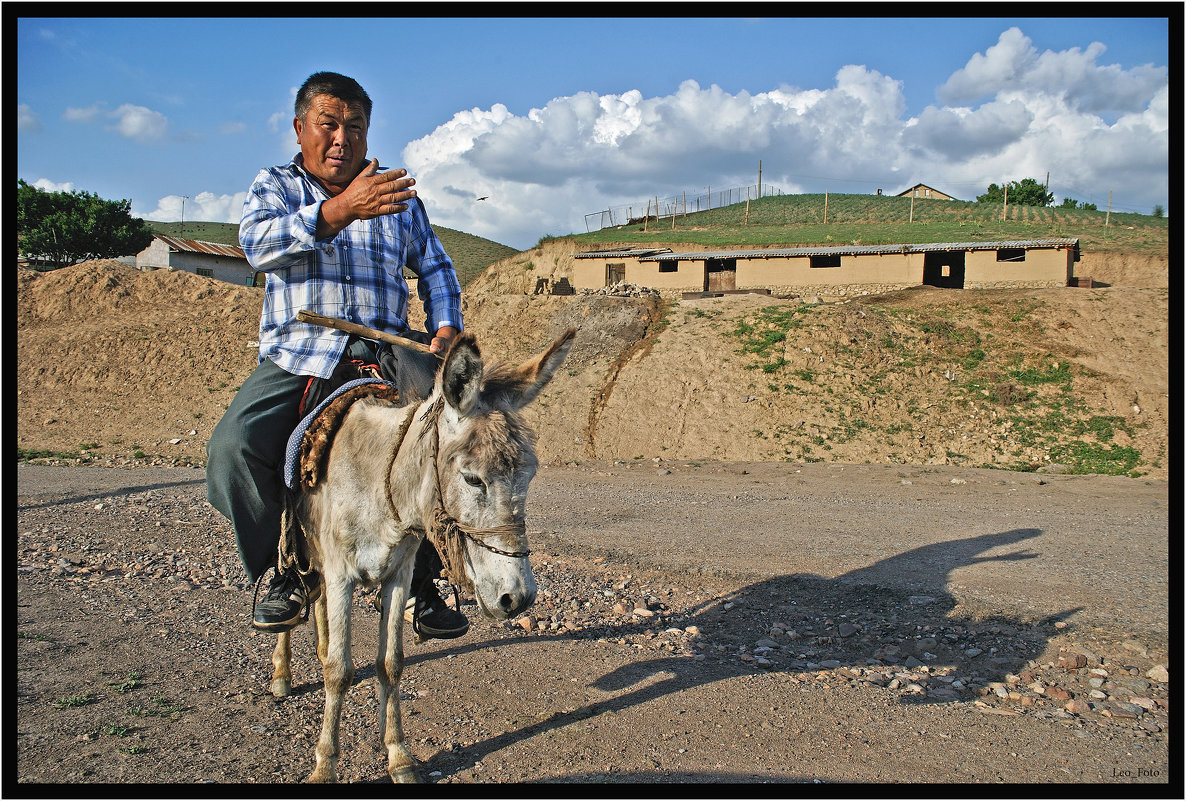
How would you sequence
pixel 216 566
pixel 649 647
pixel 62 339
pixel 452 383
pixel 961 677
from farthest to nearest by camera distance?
1. pixel 62 339
2. pixel 216 566
3. pixel 649 647
4. pixel 961 677
5. pixel 452 383

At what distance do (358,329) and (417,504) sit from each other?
0.96m

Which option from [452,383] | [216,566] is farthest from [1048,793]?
[216,566]

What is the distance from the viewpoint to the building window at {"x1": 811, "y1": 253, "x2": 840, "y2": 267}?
1328 inches

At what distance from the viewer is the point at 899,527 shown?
1005 centimetres

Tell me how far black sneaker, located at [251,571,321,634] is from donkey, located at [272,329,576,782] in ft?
0.31

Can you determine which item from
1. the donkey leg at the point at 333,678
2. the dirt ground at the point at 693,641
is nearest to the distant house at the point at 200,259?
the dirt ground at the point at 693,641

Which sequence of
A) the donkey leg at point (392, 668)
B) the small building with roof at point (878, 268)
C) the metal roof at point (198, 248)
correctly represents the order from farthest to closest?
1. the metal roof at point (198, 248)
2. the small building with roof at point (878, 268)
3. the donkey leg at point (392, 668)

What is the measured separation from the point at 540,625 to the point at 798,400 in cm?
1663

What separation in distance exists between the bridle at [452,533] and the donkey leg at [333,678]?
0.77 metres

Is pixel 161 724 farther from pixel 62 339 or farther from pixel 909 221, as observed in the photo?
pixel 909 221

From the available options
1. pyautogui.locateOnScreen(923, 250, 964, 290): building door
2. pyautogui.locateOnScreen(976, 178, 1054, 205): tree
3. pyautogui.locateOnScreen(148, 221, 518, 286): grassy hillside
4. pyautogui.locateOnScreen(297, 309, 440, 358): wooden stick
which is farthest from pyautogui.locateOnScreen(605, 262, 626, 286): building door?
pyautogui.locateOnScreen(976, 178, 1054, 205): tree

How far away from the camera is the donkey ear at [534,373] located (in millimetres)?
3066

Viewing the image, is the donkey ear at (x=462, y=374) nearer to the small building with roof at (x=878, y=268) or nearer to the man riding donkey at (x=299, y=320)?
the man riding donkey at (x=299, y=320)

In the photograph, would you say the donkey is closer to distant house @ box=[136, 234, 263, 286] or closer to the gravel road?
the gravel road
